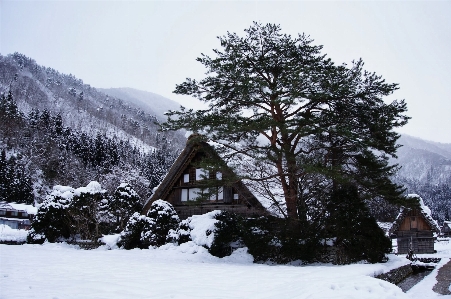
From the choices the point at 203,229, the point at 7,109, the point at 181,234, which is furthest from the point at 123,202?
the point at 7,109

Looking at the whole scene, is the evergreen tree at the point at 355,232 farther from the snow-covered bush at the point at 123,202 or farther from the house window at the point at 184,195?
the snow-covered bush at the point at 123,202

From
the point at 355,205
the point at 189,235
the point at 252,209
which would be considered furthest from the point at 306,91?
the point at 189,235

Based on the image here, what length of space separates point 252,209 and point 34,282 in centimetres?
1262

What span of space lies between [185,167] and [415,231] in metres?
22.3

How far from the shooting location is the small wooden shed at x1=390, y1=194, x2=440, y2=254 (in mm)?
30641

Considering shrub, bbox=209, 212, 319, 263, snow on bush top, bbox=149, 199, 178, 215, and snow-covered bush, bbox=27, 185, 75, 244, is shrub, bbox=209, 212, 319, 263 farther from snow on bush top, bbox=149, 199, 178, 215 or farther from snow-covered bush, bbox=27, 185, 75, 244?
snow-covered bush, bbox=27, 185, 75, 244

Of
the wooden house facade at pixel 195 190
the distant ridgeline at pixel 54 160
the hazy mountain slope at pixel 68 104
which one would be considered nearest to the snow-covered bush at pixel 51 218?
the wooden house facade at pixel 195 190

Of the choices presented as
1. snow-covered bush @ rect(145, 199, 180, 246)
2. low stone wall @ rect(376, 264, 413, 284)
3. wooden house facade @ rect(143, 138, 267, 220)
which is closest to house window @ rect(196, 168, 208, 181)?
wooden house facade @ rect(143, 138, 267, 220)

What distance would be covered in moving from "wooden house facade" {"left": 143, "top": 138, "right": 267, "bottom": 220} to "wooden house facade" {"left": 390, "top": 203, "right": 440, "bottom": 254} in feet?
60.4

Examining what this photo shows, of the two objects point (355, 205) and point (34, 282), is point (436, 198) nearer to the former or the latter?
point (355, 205)

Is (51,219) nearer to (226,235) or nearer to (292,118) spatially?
(226,235)

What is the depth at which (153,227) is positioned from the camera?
18266 mm

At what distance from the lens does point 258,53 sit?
17.2 meters

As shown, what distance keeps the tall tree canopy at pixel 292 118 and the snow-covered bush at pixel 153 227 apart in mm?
4538
